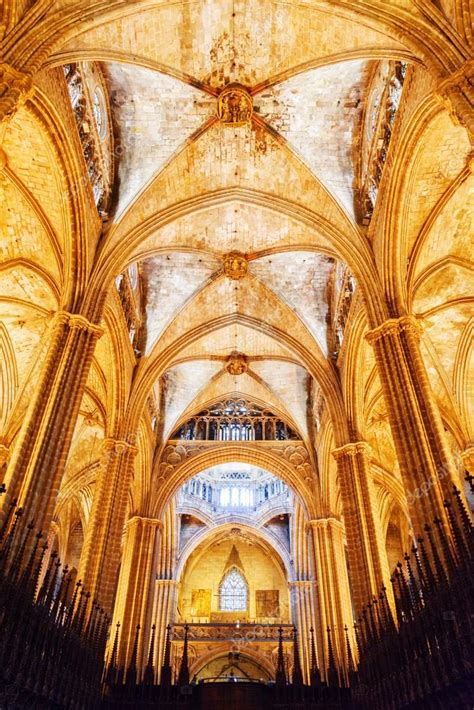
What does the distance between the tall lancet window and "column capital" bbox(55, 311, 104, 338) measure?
2098 centimetres

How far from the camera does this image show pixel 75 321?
11.8 m

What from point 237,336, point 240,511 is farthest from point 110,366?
point 240,511

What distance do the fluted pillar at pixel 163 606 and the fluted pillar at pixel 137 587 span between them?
454cm

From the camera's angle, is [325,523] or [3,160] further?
[325,523]

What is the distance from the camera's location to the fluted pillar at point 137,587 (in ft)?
52.5

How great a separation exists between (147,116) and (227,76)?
7.48ft

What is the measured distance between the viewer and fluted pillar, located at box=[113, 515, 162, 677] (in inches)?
631

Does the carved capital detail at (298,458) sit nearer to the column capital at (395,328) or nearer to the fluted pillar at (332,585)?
the fluted pillar at (332,585)

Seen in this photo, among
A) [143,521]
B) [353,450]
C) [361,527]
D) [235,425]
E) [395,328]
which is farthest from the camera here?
[235,425]

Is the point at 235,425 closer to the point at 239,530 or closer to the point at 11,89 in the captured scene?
the point at 239,530

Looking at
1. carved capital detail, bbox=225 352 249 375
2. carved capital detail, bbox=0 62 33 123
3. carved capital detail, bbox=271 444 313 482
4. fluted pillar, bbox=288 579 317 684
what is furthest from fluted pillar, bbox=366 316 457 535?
fluted pillar, bbox=288 579 317 684

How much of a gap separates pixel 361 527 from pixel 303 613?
39.0ft

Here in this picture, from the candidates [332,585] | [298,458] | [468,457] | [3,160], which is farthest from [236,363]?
[3,160]

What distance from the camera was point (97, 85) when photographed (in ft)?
42.7
